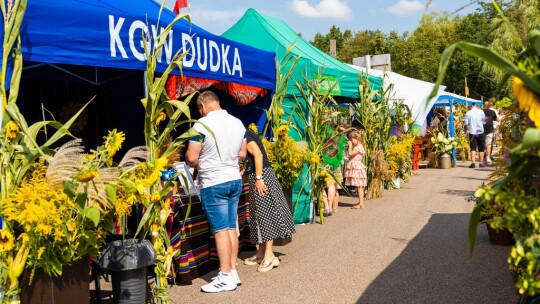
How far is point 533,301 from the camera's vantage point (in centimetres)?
269

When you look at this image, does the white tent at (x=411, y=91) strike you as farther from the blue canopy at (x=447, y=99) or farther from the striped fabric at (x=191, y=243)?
the striped fabric at (x=191, y=243)

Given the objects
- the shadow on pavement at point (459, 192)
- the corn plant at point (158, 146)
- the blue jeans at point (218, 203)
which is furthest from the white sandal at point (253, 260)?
the shadow on pavement at point (459, 192)

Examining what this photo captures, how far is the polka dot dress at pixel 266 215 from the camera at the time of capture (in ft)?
20.2

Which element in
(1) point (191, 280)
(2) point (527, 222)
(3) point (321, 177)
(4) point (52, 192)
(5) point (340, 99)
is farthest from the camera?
(5) point (340, 99)

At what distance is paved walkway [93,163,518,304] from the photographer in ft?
17.1

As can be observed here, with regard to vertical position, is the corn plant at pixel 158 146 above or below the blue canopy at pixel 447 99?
below

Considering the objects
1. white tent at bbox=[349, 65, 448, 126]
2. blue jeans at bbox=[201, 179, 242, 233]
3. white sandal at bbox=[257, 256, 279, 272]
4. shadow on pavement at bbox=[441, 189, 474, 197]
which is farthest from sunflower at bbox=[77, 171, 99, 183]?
white tent at bbox=[349, 65, 448, 126]

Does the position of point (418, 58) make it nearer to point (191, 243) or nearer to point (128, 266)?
point (191, 243)

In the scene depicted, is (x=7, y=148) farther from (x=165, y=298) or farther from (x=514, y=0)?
(x=514, y=0)

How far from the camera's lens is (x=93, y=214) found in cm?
→ 370

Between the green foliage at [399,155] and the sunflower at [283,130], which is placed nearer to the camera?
the sunflower at [283,130]

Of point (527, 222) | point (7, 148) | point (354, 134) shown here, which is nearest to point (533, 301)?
point (527, 222)

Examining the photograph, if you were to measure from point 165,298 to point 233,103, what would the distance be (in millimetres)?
4896

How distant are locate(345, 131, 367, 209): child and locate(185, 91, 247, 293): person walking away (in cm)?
505
